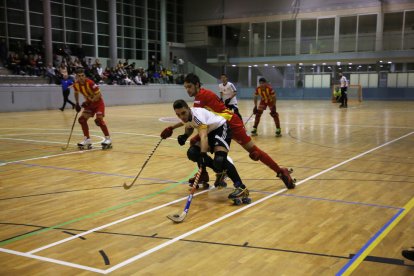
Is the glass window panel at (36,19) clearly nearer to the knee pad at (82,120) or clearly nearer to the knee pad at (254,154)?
the knee pad at (82,120)

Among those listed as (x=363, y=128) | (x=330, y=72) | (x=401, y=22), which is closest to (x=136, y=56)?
(x=330, y=72)

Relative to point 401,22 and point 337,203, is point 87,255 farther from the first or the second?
point 401,22

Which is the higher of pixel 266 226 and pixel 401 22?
pixel 401 22

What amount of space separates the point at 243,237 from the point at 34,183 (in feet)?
14.1

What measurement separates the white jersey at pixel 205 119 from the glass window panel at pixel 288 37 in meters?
36.5

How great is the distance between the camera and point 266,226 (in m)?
5.28

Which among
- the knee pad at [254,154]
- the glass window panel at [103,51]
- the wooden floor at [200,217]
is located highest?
the glass window panel at [103,51]

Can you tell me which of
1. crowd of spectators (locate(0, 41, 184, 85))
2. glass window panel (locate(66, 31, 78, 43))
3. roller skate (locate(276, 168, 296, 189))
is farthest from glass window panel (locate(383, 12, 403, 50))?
roller skate (locate(276, 168, 296, 189))

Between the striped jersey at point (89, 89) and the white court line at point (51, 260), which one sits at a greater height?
the striped jersey at point (89, 89)

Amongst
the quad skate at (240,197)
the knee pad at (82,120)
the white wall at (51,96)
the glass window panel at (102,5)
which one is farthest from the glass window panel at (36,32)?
the quad skate at (240,197)

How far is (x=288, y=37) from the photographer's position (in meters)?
42.5

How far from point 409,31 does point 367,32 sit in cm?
349

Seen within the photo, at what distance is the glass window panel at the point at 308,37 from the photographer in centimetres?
4031

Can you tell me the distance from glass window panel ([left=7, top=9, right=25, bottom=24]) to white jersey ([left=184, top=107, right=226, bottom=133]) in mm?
28218
